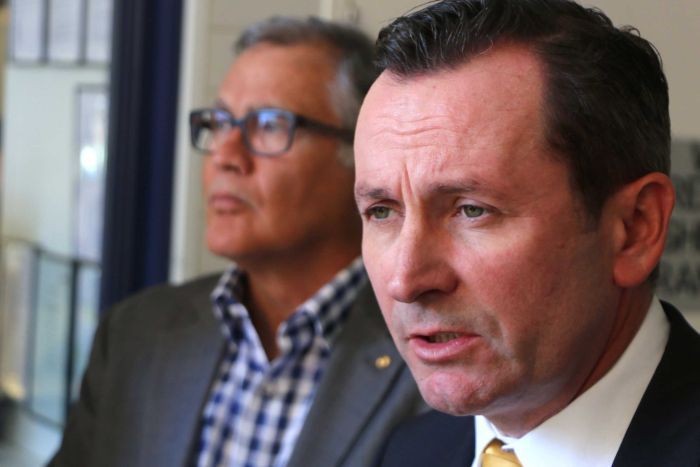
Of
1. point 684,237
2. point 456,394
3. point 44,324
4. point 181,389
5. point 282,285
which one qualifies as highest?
point 684,237

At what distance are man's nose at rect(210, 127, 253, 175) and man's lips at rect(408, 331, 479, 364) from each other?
95cm

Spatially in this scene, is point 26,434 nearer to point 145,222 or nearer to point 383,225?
point 145,222

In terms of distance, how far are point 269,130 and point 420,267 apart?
1.01m

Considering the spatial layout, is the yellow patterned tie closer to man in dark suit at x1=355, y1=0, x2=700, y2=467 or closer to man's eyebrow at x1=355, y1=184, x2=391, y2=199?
man in dark suit at x1=355, y1=0, x2=700, y2=467

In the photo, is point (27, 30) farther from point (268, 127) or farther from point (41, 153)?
point (268, 127)

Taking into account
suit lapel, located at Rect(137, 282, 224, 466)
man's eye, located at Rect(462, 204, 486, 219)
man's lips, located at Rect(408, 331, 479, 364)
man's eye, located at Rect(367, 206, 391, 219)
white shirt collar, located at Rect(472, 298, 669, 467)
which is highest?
man's eye, located at Rect(462, 204, 486, 219)

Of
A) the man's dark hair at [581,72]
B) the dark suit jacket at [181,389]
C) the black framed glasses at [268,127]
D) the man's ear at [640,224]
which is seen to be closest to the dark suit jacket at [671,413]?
the man's ear at [640,224]

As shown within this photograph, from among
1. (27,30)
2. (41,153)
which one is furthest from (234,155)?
(27,30)

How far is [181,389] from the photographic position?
212 centimetres

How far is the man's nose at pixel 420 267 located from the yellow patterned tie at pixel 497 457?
271mm

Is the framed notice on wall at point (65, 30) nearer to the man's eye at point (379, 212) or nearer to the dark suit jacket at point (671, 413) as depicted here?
the man's eye at point (379, 212)

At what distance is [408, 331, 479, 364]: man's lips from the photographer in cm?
121

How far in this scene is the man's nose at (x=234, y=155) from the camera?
84.0 inches

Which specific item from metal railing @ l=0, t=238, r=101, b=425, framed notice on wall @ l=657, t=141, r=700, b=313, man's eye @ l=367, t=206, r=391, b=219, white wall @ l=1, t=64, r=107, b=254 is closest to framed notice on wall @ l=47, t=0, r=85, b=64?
white wall @ l=1, t=64, r=107, b=254
